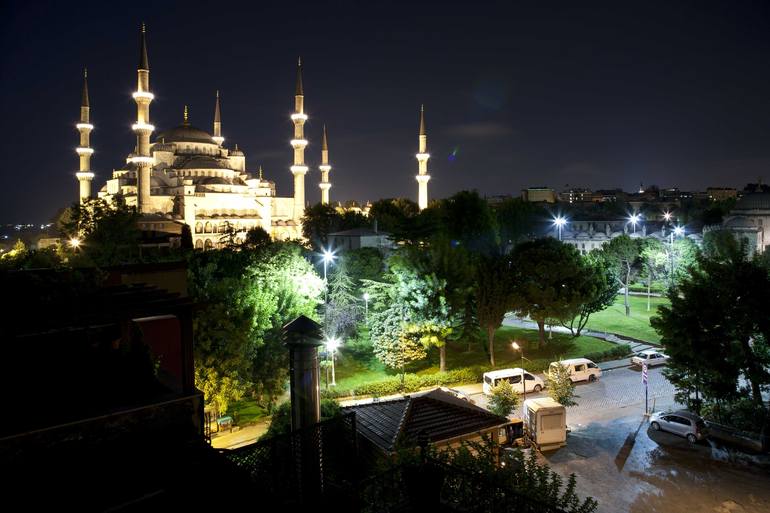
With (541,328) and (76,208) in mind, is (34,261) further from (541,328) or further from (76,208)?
(541,328)

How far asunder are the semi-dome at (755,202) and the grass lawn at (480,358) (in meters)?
31.9

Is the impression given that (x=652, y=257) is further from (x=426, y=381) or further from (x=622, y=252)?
(x=426, y=381)

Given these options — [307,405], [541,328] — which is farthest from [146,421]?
[541,328]

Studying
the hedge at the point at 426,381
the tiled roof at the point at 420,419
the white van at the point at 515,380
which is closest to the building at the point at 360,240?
the hedge at the point at 426,381

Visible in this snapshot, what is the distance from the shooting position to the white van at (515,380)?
20.1m

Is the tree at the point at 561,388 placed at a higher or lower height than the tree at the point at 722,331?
lower

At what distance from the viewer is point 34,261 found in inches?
708

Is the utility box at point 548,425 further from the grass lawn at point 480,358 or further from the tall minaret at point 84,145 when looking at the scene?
the tall minaret at point 84,145

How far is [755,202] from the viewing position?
161 feet

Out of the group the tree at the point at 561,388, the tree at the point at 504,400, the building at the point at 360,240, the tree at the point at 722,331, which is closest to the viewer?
the tree at the point at 722,331

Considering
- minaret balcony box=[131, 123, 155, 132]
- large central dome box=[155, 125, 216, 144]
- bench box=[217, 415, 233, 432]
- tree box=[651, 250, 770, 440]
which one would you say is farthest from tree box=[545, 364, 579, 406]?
large central dome box=[155, 125, 216, 144]

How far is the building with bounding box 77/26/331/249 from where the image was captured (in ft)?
163

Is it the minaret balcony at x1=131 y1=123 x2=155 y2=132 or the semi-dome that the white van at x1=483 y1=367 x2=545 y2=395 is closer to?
the semi-dome

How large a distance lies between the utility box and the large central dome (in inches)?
2425
